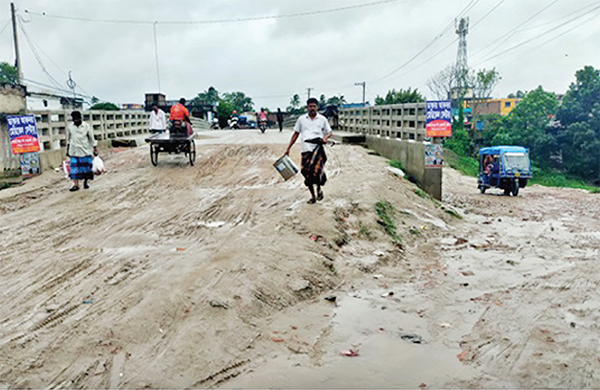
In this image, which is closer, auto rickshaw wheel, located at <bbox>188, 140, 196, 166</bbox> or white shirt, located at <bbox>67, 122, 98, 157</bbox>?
white shirt, located at <bbox>67, 122, 98, 157</bbox>

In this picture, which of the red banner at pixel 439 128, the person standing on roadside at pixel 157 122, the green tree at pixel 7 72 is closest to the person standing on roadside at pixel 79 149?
the person standing on roadside at pixel 157 122

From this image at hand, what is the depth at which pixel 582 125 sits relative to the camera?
39031 mm

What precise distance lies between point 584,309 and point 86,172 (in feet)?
30.8

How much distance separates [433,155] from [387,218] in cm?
479

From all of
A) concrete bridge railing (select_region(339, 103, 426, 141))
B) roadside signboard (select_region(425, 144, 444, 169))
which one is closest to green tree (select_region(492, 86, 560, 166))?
concrete bridge railing (select_region(339, 103, 426, 141))

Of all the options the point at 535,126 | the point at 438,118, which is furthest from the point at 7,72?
the point at 438,118

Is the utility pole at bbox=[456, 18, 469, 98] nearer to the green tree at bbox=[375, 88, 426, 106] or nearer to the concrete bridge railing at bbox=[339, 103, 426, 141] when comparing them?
the green tree at bbox=[375, 88, 426, 106]

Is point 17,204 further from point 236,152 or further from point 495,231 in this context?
point 495,231

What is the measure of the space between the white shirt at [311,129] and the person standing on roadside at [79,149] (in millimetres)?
4688

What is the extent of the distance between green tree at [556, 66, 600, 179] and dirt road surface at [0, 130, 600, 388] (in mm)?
33162

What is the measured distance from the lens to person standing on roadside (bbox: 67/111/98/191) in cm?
1044

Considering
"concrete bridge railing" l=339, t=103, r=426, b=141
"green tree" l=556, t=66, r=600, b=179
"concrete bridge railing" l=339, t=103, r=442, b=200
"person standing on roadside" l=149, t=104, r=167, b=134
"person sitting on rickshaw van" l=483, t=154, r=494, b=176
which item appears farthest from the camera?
"green tree" l=556, t=66, r=600, b=179

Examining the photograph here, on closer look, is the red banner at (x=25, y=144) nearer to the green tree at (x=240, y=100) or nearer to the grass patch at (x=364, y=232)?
the grass patch at (x=364, y=232)

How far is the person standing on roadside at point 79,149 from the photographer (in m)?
10.4
